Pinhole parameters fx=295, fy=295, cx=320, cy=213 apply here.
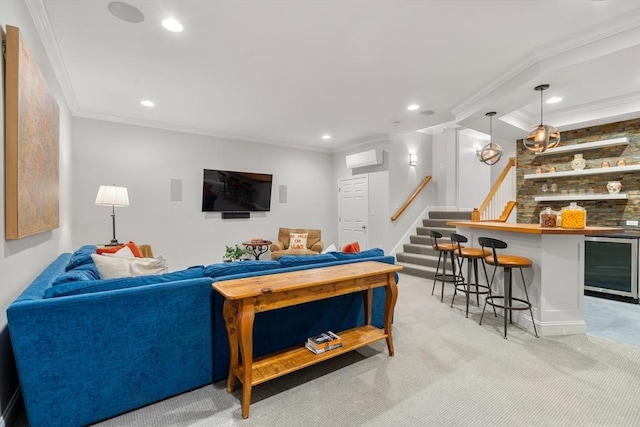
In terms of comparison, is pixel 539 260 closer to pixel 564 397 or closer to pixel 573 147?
pixel 564 397

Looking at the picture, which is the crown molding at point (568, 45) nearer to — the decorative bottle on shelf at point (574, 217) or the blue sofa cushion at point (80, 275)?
the decorative bottle on shelf at point (574, 217)

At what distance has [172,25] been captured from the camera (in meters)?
2.42

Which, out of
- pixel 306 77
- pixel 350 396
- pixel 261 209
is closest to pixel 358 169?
pixel 261 209

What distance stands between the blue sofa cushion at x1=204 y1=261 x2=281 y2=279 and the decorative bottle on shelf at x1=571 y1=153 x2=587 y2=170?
5087 mm

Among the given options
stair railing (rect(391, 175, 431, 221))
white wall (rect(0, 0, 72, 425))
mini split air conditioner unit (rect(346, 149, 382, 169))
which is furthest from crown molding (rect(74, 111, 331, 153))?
stair railing (rect(391, 175, 431, 221))

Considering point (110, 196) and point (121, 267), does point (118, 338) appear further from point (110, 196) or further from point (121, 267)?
point (110, 196)

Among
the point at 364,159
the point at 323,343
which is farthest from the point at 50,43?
the point at 364,159

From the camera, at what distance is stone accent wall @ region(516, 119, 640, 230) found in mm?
4246

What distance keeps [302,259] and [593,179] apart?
16.2ft

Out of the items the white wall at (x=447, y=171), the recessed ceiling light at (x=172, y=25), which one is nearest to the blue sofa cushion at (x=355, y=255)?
the recessed ceiling light at (x=172, y=25)

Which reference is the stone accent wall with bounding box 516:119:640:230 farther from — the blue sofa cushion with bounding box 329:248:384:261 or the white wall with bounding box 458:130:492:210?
the blue sofa cushion with bounding box 329:248:384:261

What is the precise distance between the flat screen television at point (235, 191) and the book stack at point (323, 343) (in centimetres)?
405

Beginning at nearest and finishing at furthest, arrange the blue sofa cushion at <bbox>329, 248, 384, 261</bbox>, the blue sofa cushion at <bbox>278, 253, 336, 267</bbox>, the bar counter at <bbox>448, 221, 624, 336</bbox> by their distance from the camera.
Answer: the blue sofa cushion at <bbox>278, 253, 336, 267</bbox>, the blue sofa cushion at <bbox>329, 248, 384, 261</bbox>, the bar counter at <bbox>448, 221, 624, 336</bbox>

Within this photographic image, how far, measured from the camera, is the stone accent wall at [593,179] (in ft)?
13.9
